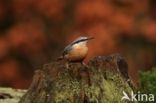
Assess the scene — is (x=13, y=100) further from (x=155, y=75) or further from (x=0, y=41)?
(x=0, y=41)

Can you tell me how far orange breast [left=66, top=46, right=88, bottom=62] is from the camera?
285 inches

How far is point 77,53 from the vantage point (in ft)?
23.9

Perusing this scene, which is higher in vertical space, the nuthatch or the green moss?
the nuthatch

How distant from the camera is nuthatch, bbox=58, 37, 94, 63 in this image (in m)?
7.25

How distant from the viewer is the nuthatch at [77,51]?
7254 mm

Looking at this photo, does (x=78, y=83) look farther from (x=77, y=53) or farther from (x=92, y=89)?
(x=77, y=53)

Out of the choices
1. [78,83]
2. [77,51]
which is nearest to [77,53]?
[77,51]

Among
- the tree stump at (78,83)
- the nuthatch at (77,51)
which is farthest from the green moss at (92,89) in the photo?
the nuthatch at (77,51)

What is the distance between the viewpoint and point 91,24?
1678 cm

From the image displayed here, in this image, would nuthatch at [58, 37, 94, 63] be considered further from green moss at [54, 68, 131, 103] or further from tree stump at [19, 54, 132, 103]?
green moss at [54, 68, 131, 103]

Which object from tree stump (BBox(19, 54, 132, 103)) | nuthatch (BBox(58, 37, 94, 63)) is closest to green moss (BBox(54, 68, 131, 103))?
tree stump (BBox(19, 54, 132, 103))

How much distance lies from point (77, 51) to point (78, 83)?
285mm

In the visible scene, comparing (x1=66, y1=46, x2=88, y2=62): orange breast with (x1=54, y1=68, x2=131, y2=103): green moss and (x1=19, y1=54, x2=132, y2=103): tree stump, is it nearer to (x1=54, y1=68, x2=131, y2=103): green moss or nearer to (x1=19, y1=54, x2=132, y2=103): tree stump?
(x1=19, y1=54, x2=132, y2=103): tree stump

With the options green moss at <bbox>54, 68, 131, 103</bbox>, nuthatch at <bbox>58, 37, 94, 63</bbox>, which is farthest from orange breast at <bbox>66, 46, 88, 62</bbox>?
green moss at <bbox>54, 68, 131, 103</bbox>
